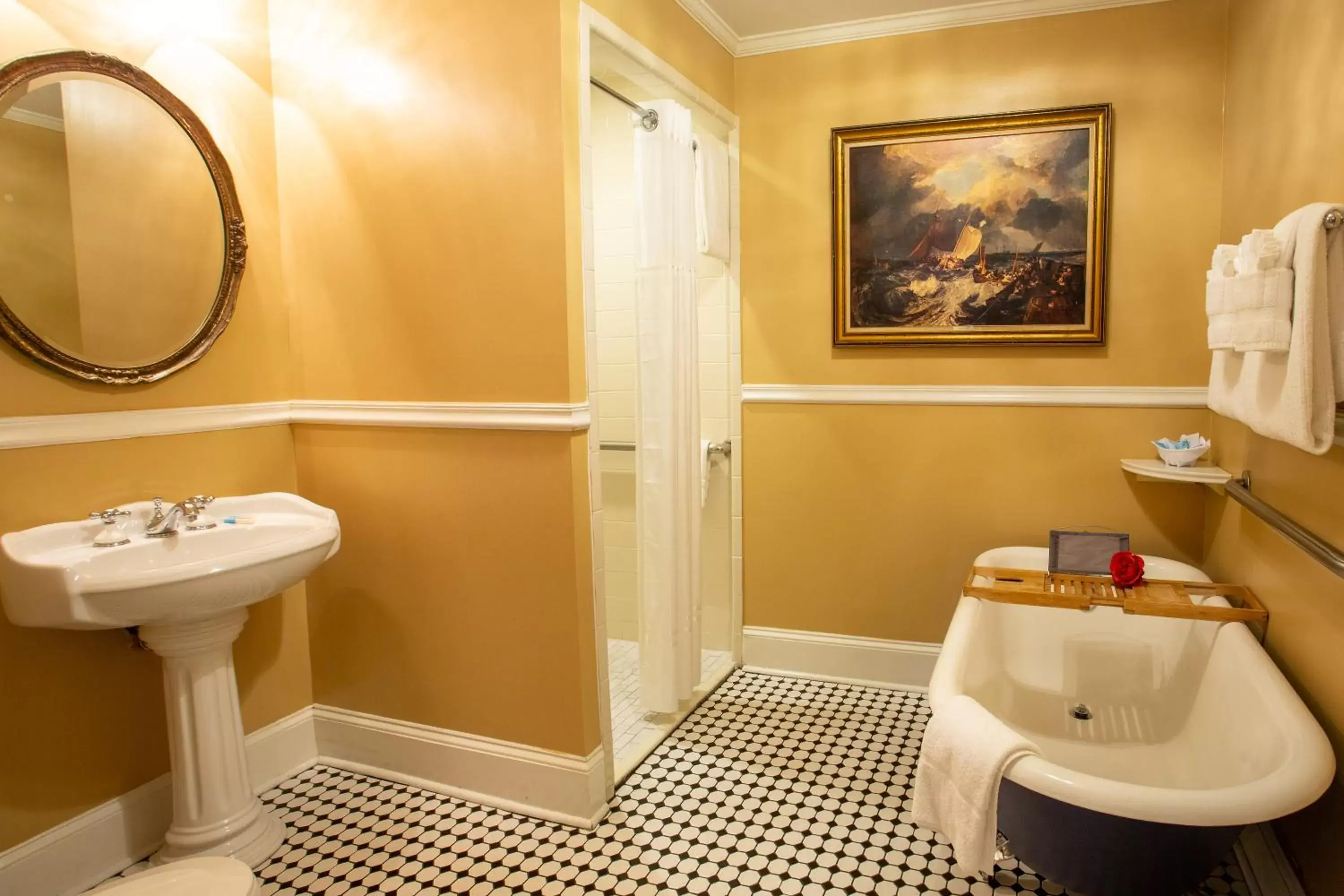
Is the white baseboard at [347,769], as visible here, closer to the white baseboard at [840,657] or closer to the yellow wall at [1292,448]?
the white baseboard at [840,657]

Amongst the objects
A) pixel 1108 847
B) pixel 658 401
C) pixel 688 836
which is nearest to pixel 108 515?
pixel 658 401

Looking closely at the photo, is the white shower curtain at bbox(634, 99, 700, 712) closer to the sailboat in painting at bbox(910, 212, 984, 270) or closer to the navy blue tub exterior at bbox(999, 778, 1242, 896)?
the sailboat in painting at bbox(910, 212, 984, 270)

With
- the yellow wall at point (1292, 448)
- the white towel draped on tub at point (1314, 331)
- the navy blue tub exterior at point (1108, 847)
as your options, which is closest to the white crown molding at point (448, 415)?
the navy blue tub exterior at point (1108, 847)

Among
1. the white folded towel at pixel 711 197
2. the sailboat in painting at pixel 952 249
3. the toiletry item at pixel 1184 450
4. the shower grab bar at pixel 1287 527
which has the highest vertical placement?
the white folded towel at pixel 711 197

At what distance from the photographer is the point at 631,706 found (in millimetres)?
3135

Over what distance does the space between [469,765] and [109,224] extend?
5.91ft

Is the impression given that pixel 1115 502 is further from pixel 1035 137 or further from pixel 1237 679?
pixel 1035 137

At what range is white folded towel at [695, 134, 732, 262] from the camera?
9.78ft

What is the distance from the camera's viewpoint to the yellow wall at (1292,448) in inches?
68.8

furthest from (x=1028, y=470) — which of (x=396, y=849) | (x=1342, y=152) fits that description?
(x=396, y=849)

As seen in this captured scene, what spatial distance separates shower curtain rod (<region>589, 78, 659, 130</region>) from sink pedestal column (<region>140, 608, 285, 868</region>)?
1842mm

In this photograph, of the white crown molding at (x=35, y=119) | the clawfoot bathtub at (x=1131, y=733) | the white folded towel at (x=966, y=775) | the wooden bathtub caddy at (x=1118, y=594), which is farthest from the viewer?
the wooden bathtub caddy at (x=1118, y=594)

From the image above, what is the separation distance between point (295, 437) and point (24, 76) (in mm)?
1171

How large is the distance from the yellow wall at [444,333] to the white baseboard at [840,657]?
120 cm
